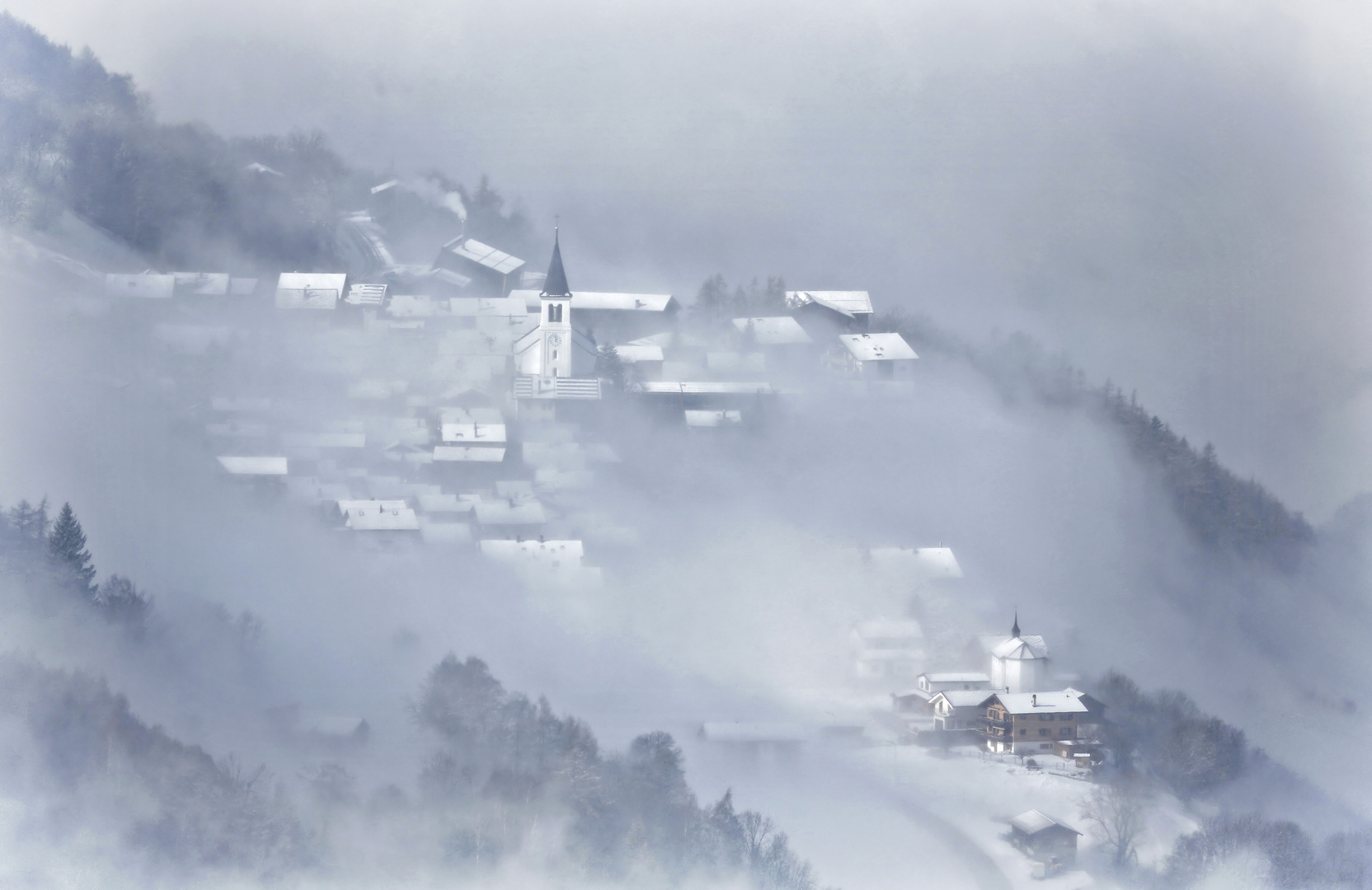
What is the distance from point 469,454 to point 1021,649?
5.62 metres

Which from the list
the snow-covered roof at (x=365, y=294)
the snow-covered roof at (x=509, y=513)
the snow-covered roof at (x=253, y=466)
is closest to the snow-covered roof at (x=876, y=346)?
the snow-covered roof at (x=509, y=513)

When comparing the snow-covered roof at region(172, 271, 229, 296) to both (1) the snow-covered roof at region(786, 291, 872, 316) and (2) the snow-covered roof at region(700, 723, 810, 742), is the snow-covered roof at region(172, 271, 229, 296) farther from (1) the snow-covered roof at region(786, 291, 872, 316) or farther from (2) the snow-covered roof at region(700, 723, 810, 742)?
(2) the snow-covered roof at region(700, 723, 810, 742)

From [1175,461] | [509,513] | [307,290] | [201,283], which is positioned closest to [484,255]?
[307,290]

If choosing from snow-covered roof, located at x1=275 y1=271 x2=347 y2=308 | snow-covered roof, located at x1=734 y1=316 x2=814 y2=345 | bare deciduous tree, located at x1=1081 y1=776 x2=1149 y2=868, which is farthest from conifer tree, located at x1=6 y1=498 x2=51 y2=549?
bare deciduous tree, located at x1=1081 y1=776 x2=1149 y2=868

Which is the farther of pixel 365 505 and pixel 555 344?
pixel 555 344

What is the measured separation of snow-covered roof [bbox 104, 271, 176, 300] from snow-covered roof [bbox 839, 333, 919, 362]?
7.27 metres

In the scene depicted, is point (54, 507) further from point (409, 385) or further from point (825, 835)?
point (825, 835)

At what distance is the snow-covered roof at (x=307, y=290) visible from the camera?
14250mm

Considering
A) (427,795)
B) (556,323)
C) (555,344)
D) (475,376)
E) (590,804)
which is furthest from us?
(556,323)

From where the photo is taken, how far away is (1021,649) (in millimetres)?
12523

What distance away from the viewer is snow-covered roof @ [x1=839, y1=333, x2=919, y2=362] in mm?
15320

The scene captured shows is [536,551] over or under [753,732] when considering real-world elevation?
over

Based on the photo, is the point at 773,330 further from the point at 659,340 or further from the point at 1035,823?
the point at 1035,823

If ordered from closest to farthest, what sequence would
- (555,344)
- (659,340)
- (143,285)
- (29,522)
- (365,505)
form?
1. (29,522)
2. (365,505)
3. (143,285)
4. (555,344)
5. (659,340)
